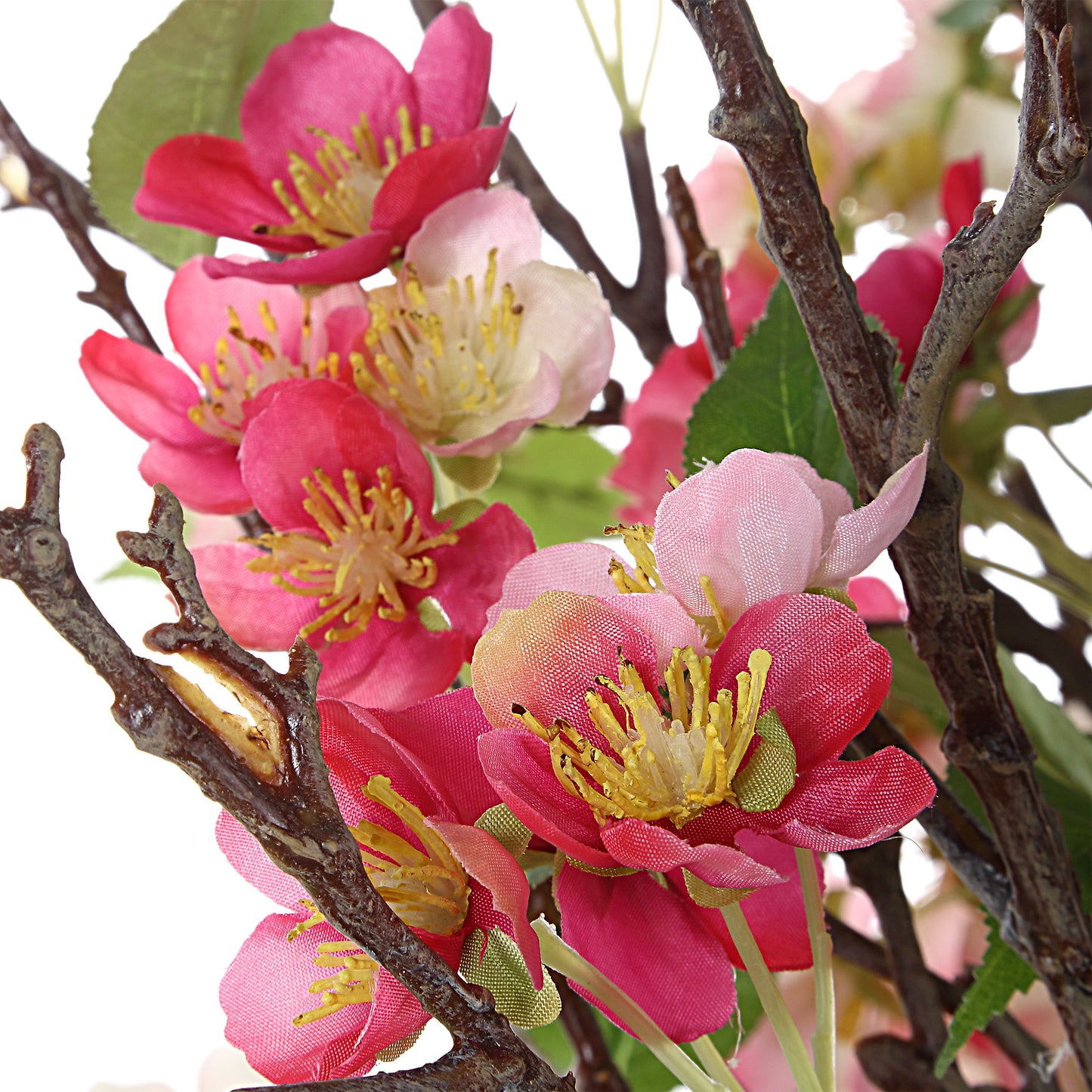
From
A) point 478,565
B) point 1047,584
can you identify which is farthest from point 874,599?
point 478,565

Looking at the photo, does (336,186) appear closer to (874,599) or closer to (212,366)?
(212,366)

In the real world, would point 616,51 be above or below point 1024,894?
above

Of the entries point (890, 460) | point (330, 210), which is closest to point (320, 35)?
point (330, 210)

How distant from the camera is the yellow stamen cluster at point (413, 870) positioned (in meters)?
0.17

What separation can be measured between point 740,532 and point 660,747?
0.10 ft

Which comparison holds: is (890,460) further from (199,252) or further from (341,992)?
(199,252)

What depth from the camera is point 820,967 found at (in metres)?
0.18

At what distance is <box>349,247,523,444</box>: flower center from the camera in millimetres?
254

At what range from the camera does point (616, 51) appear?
34cm

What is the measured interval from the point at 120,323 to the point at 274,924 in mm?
161

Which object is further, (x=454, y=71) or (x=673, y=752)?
(x=454, y=71)

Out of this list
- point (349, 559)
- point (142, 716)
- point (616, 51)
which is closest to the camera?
point (142, 716)

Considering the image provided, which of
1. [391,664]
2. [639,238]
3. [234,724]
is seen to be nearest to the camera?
[234,724]

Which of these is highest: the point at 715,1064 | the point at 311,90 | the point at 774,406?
the point at 311,90
